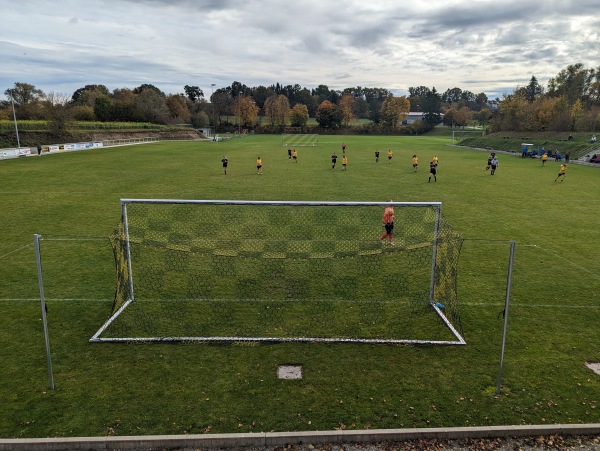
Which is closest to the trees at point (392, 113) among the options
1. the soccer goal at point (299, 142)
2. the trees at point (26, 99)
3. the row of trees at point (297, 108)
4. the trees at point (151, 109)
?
the row of trees at point (297, 108)

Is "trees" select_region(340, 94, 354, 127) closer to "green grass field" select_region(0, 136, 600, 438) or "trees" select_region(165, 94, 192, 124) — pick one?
"trees" select_region(165, 94, 192, 124)

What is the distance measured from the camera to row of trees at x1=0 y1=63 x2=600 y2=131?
71938 mm

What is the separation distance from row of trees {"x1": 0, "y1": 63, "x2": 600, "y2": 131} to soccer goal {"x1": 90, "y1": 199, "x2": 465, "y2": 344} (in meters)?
50.0

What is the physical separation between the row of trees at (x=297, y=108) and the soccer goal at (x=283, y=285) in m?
50.0

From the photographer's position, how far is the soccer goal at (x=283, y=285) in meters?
9.40

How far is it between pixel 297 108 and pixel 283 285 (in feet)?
425

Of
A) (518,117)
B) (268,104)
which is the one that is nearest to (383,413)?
(518,117)

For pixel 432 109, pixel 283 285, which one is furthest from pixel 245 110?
pixel 283 285

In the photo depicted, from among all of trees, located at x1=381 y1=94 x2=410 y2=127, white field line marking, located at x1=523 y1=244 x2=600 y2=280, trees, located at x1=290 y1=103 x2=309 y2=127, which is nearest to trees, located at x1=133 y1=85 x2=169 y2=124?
trees, located at x1=290 y1=103 x2=309 y2=127

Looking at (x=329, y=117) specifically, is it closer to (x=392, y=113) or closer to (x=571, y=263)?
(x=392, y=113)

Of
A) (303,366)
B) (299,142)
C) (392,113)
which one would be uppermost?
(392,113)

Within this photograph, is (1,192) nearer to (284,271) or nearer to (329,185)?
(329,185)

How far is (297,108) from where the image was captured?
136 meters

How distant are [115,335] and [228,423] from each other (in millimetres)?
3915
